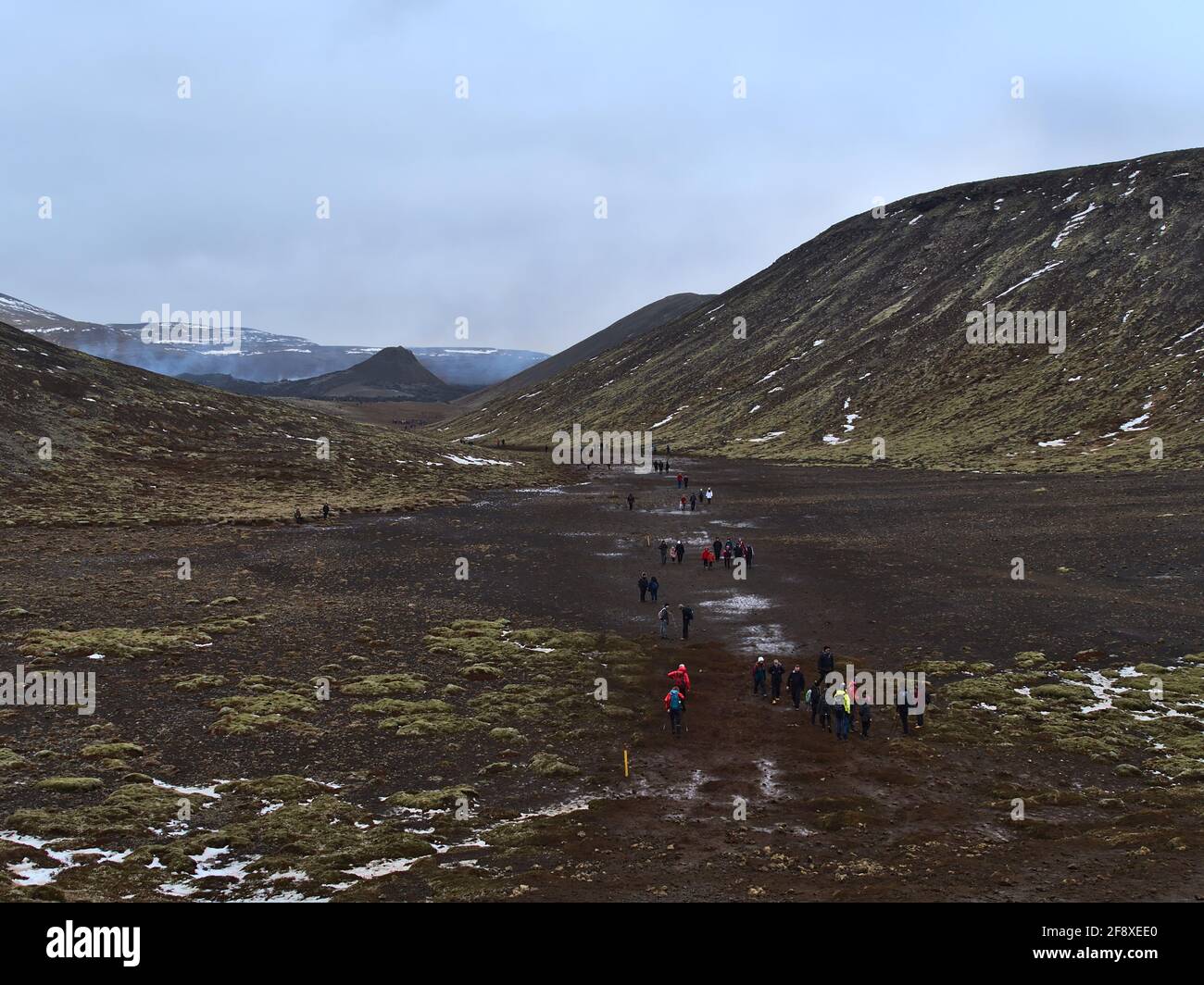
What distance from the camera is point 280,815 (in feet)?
63.2

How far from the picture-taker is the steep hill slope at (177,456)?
74375 mm

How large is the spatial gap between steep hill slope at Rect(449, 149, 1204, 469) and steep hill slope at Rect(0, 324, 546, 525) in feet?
175

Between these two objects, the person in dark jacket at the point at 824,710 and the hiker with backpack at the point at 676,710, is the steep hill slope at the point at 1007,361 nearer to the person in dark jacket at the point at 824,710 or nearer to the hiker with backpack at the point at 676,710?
the person in dark jacket at the point at 824,710

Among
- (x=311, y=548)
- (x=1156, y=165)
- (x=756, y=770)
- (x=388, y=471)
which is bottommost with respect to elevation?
(x=756, y=770)

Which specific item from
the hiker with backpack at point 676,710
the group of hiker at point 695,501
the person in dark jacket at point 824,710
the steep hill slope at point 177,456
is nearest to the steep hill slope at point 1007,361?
the group of hiker at point 695,501

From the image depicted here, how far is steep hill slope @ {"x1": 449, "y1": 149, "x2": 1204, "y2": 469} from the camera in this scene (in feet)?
368

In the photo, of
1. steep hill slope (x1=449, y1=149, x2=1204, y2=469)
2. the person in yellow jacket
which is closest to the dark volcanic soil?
the person in yellow jacket

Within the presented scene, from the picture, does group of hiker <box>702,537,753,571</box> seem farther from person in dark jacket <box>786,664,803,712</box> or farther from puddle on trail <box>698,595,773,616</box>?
person in dark jacket <box>786,664,803,712</box>

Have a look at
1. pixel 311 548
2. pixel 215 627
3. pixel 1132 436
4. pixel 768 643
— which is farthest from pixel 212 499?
pixel 1132 436

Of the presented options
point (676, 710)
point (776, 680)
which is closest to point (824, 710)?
point (776, 680)
